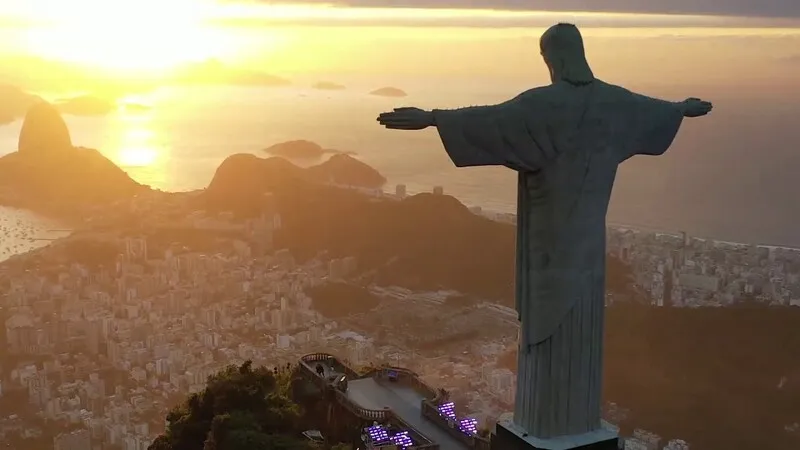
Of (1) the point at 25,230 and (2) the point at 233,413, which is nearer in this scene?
(2) the point at 233,413

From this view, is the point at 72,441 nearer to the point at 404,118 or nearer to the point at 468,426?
the point at 468,426

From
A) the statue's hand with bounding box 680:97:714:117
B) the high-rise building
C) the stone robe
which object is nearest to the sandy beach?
the high-rise building

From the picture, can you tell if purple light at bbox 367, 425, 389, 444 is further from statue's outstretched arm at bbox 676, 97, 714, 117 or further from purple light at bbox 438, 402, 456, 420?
statue's outstretched arm at bbox 676, 97, 714, 117

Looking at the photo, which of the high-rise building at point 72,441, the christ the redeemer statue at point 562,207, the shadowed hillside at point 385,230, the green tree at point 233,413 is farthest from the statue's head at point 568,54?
the shadowed hillside at point 385,230

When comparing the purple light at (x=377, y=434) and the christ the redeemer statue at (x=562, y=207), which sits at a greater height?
the christ the redeemer statue at (x=562, y=207)

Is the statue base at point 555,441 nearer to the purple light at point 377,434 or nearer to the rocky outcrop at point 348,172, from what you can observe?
the purple light at point 377,434

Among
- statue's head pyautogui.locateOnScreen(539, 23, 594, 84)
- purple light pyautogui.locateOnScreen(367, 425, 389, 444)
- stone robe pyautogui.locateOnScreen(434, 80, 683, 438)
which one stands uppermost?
statue's head pyautogui.locateOnScreen(539, 23, 594, 84)

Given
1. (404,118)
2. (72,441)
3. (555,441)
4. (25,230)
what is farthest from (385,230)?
(404,118)
